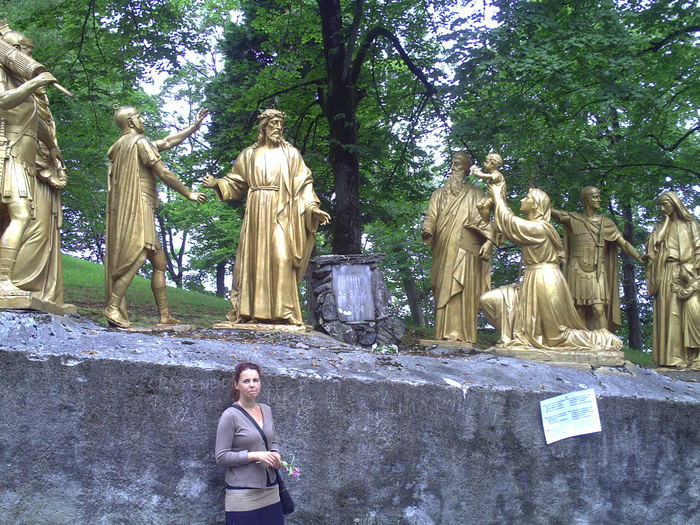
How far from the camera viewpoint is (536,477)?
6602 millimetres

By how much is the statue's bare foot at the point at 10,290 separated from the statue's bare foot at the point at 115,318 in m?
1.50

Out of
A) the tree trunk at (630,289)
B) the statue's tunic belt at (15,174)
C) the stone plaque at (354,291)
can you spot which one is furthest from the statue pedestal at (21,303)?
the tree trunk at (630,289)

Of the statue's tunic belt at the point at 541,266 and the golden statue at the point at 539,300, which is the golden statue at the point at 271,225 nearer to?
the golden statue at the point at 539,300

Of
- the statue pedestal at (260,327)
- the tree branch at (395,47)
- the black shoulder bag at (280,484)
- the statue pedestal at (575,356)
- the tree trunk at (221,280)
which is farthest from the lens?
the tree trunk at (221,280)

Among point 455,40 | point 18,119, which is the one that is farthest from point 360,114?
point 18,119

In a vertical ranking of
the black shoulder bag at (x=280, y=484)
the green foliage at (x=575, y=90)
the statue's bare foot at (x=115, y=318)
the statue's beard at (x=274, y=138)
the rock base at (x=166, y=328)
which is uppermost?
the green foliage at (x=575, y=90)

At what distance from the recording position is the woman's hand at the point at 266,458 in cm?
480

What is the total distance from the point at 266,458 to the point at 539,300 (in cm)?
443

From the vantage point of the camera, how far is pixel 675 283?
10.9m

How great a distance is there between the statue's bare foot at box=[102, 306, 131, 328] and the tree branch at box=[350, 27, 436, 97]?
8492mm

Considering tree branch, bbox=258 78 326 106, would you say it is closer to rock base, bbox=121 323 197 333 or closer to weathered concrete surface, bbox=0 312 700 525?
rock base, bbox=121 323 197 333

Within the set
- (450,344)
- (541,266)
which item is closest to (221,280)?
(450,344)

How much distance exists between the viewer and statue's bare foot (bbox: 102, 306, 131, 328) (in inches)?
309

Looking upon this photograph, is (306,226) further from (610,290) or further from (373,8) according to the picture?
(373,8)
